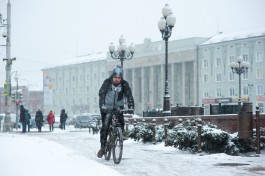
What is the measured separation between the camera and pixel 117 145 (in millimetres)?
9102

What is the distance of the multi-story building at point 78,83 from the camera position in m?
99.6

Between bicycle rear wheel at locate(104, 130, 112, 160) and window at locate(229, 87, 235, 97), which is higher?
window at locate(229, 87, 235, 97)

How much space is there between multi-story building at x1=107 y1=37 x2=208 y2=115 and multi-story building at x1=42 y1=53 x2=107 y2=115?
6470 millimetres

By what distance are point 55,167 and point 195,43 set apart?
69016mm

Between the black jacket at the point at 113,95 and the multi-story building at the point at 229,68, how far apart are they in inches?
2236

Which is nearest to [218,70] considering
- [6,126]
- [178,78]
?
[178,78]

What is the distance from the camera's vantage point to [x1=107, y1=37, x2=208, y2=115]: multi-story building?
251 feet

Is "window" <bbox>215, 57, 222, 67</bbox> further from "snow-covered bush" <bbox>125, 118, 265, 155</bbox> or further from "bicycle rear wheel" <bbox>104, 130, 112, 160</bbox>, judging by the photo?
"bicycle rear wheel" <bbox>104, 130, 112, 160</bbox>

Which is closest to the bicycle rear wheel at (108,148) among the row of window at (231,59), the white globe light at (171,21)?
the white globe light at (171,21)

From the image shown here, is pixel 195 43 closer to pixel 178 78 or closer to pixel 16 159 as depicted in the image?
pixel 178 78

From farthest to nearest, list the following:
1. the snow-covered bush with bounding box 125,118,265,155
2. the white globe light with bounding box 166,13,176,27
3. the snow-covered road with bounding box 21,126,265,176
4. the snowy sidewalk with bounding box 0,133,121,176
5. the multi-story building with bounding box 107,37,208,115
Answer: the multi-story building with bounding box 107,37,208,115
the white globe light with bounding box 166,13,176,27
the snow-covered bush with bounding box 125,118,265,155
the snow-covered road with bounding box 21,126,265,176
the snowy sidewalk with bounding box 0,133,121,176

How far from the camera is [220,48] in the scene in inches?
2852

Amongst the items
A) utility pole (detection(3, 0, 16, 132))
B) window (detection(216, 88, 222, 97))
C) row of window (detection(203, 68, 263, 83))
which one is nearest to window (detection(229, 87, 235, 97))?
row of window (detection(203, 68, 263, 83))

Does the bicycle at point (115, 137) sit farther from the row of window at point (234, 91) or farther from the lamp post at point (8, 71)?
the row of window at point (234, 91)
